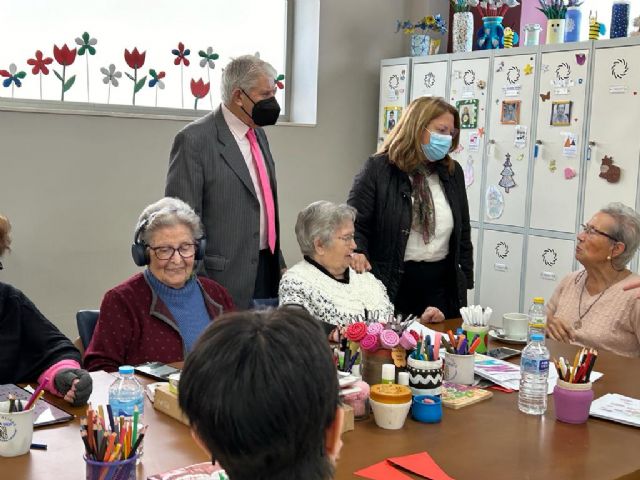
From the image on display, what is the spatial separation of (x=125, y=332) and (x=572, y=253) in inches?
108

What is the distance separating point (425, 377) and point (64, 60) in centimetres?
329

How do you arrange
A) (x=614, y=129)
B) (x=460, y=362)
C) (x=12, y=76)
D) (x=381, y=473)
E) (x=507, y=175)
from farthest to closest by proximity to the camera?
(x=507, y=175)
(x=12, y=76)
(x=614, y=129)
(x=460, y=362)
(x=381, y=473)

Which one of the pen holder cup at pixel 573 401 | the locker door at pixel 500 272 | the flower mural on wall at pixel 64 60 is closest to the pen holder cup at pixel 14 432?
the pen holder cup at pixel 573 401

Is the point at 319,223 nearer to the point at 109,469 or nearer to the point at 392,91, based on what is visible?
the point at 109,469

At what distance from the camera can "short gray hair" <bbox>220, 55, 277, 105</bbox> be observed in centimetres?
303

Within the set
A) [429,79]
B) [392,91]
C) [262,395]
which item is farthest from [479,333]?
[392,91]

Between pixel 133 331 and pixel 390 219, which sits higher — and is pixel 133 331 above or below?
below

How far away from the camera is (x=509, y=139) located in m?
4.53

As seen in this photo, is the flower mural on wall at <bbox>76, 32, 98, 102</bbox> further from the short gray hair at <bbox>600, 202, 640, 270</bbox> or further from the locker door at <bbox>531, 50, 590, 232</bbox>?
the short gray hair at <bbox>600, 202, 640, 270</bbox>

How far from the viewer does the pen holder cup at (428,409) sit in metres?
1.86

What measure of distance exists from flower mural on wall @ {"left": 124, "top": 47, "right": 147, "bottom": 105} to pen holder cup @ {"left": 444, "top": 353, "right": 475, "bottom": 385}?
10.3ft

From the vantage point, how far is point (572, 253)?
4.24 meters

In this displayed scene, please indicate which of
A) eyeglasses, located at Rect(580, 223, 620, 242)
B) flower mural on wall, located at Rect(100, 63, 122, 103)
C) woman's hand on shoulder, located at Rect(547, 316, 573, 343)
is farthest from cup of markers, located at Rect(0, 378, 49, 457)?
flower mural on wall, located at Rect(100, 63, 122, 103)

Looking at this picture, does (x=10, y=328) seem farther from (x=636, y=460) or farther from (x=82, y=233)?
(x=82, y=233)
